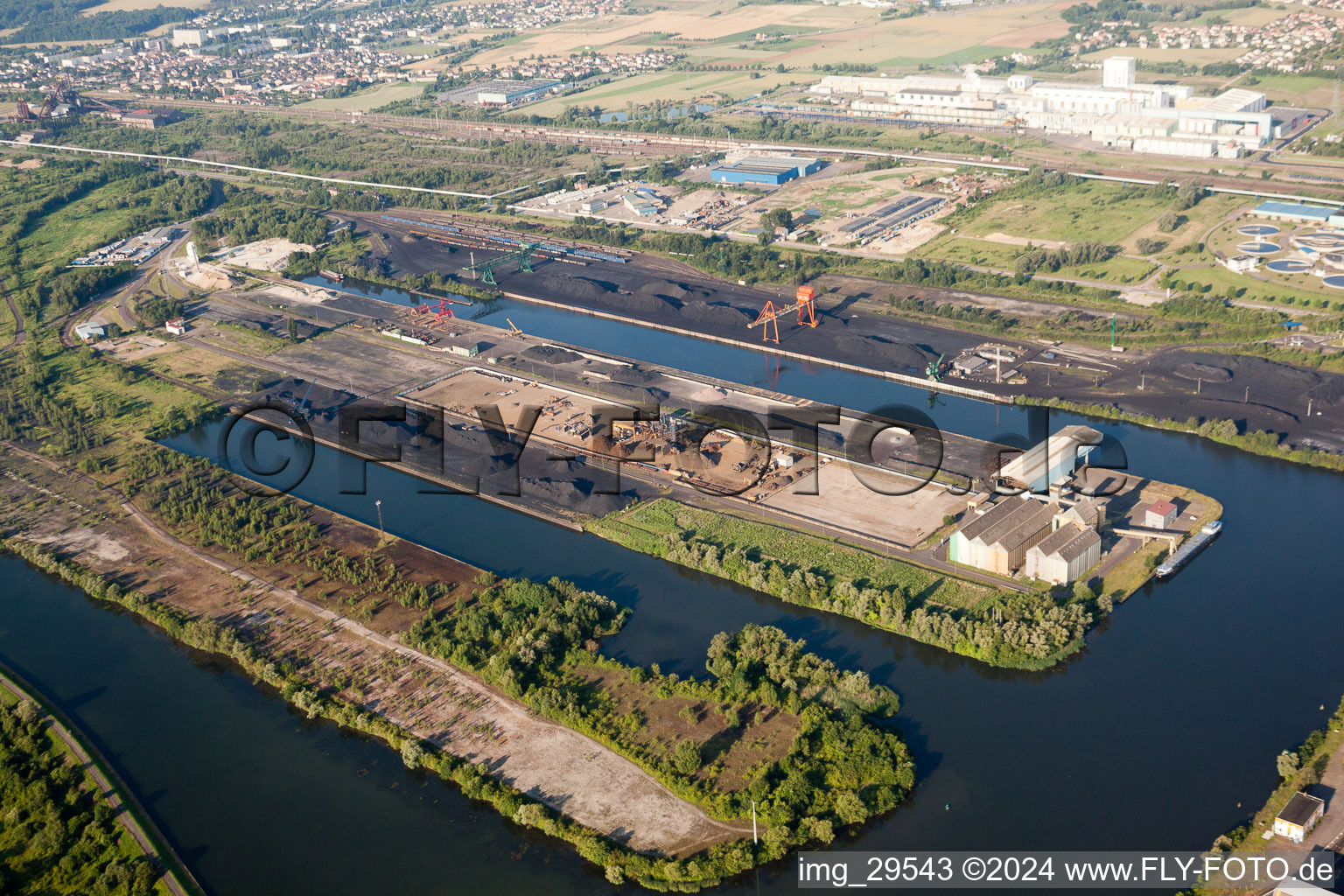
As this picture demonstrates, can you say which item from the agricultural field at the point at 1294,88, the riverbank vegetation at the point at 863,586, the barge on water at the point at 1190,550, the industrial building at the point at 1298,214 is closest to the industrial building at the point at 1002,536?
the riverbank vegetation at the point at 863,586

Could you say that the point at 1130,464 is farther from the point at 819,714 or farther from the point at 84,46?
the point at 84,46

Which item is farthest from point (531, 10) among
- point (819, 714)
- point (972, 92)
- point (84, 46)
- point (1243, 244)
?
point (819, 714)

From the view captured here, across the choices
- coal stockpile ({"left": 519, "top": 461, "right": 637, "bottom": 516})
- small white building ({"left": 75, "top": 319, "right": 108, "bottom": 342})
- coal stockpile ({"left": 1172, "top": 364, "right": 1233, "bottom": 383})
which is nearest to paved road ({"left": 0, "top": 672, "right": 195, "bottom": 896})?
coal stockpile ({"left": 519, "top": 461, "right": 637, "bottom": 516})

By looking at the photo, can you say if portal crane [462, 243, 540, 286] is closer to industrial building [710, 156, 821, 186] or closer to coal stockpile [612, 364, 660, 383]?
coal stockpile [612, 364, 660, 383]

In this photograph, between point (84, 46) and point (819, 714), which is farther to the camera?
point (84, 46)

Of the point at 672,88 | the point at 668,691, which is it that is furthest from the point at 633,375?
the point at 672,88

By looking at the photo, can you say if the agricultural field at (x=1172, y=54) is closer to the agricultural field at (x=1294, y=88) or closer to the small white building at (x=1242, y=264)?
the agricultural field at (x=1294, y=88)
